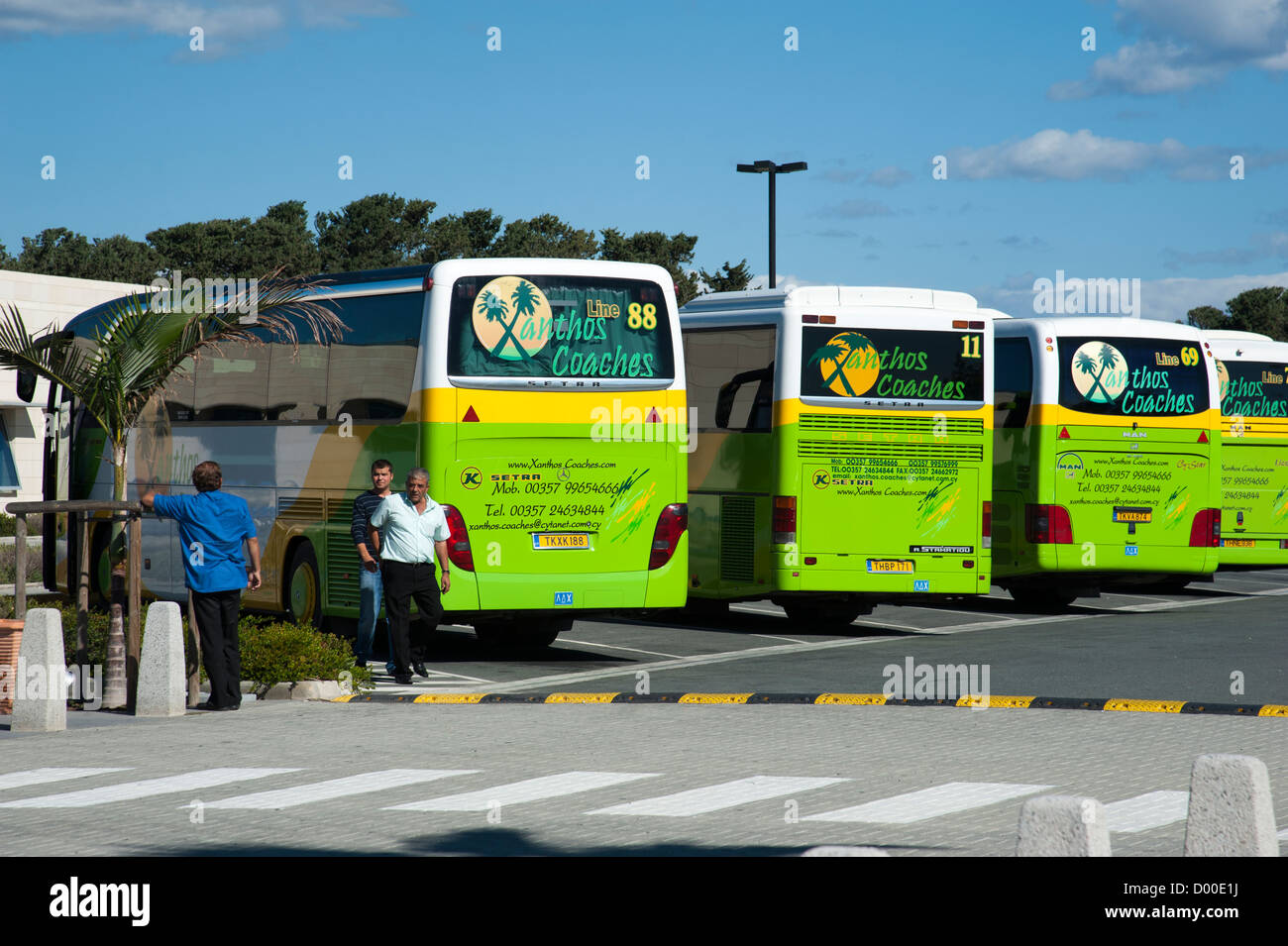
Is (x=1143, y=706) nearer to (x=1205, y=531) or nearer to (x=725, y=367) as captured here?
(x=725, y=367)

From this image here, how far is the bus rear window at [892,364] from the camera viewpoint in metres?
19.0

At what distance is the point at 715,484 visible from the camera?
65.6 ft

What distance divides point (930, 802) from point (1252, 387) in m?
20.0

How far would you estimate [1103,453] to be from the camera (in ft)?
72.2

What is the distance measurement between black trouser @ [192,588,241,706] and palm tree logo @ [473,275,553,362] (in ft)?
12.3

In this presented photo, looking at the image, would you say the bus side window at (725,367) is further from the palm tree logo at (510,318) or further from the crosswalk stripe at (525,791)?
the crosswalk stripe at (525,791)

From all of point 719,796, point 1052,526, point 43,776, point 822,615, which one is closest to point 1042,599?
point 1052,526

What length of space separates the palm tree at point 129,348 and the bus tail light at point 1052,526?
10.8 m

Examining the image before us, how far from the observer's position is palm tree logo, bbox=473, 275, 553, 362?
1549cm

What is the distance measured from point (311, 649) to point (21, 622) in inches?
87.9

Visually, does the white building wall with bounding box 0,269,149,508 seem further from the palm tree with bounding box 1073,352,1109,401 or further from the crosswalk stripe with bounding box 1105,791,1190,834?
the crosswalk stripe with bounding box 1105,791,1190,834
